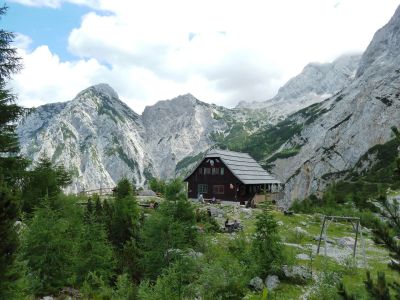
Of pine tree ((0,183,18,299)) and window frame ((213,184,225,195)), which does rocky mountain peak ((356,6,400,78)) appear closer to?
window frame ((213,184,225,195))

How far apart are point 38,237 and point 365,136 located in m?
98.6

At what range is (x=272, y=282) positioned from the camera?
18.4 m

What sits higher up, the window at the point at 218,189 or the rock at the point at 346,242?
the window at the point at 218,189

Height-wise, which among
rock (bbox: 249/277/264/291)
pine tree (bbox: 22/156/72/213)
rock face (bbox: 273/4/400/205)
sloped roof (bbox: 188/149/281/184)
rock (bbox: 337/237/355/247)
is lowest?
rock (bbox: 249/277/264/291)

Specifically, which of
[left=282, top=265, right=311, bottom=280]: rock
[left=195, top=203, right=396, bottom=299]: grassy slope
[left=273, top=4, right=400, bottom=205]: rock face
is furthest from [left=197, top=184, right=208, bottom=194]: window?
[left=282, top=265, right=311, bottom=280]: rock

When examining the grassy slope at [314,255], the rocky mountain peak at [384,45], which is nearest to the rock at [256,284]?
the grassy slope at [314,255]

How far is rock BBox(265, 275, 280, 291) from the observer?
18069 millimetres

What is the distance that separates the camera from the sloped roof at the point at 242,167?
61375 millimetres

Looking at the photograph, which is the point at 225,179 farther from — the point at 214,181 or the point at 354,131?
the point at 354,131

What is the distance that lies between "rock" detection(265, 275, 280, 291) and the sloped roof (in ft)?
134

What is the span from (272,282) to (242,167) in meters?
46.9

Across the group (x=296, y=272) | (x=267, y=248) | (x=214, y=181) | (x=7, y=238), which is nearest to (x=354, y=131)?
(x=214, y=181)

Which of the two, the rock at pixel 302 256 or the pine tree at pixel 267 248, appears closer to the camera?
the pine tree at pixel 267 248

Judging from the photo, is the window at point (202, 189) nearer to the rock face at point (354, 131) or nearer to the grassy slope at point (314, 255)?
the grassy slope at point (314, 255)
